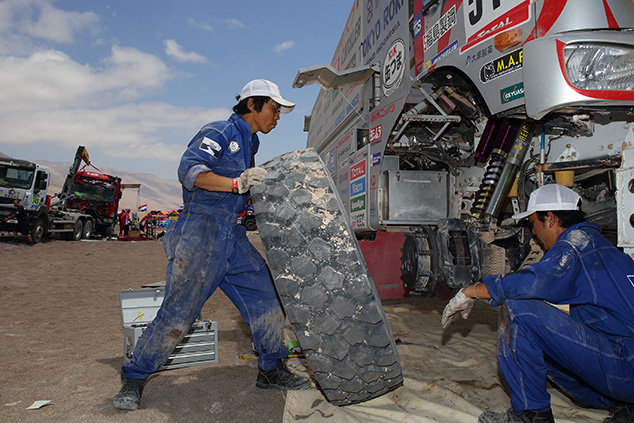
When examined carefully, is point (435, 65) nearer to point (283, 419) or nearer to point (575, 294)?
point (575, 294)

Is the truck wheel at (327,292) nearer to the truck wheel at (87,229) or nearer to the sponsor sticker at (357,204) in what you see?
the sponsor sticker at (357,204)

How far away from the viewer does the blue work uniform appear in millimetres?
1854

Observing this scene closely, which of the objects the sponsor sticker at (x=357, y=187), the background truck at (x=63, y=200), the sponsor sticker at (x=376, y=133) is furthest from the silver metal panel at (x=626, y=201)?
the background truck at (x=63, y=200)

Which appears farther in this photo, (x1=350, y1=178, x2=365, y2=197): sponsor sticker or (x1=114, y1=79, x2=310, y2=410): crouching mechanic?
(x1=350, y1=178, x2=365, y2=197): sponsor sticker

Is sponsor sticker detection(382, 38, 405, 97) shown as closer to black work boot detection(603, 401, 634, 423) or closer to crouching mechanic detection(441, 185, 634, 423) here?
crouching mechanic detection(441, 185, 634, 423)

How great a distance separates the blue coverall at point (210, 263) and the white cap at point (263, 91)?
0.15 m

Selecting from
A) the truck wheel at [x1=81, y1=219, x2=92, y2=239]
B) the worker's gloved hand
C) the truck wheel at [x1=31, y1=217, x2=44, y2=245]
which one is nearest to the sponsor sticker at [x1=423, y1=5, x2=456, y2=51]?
the worker's gloved hand

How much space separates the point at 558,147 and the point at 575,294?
3.49 feet

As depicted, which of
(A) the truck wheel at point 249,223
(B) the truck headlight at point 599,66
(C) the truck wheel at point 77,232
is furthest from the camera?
(A) the truck wheel at point 249,223

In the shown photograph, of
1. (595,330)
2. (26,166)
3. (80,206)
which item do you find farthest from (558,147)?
(80,206)

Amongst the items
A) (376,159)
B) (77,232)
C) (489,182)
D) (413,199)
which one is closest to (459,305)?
(489,182)

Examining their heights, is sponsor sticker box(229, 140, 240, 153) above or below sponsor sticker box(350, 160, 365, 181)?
below

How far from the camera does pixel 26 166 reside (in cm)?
1274

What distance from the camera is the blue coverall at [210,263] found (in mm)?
2254
